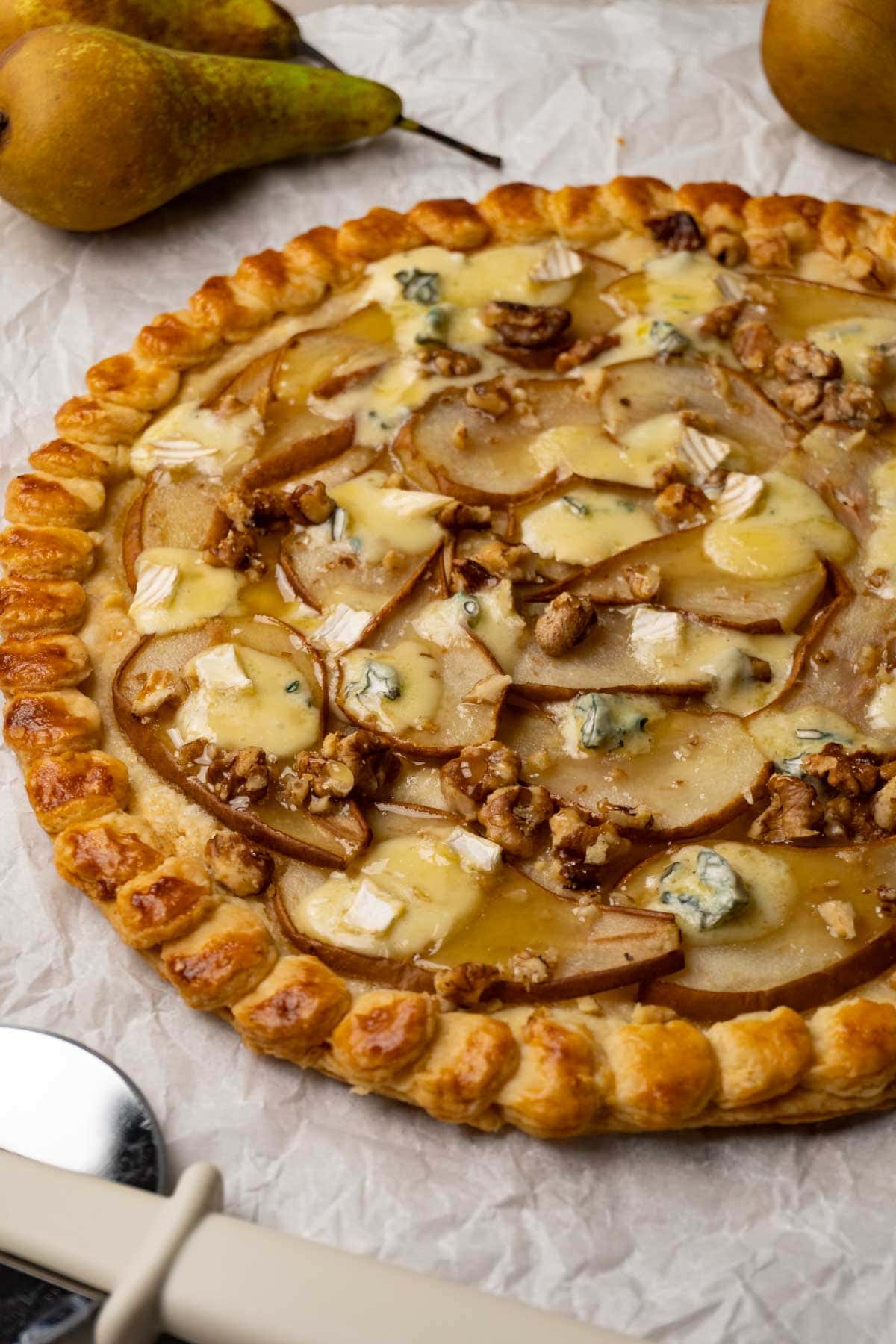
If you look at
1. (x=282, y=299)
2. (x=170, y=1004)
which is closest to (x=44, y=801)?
(x=170, y=1004)

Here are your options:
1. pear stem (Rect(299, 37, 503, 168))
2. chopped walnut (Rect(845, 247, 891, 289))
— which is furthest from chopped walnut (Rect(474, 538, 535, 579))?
pear stem (Rect(299, 37, 503, 168))

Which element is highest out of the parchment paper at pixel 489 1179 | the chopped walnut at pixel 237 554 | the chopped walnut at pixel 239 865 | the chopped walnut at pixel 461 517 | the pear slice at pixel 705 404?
the pear slice at pixel 705 404

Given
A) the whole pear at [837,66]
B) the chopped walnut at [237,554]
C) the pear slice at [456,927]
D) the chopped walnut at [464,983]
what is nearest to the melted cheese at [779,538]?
the pear slice at [456,927]

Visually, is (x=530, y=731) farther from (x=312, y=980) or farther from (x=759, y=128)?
(x=759, y=128)

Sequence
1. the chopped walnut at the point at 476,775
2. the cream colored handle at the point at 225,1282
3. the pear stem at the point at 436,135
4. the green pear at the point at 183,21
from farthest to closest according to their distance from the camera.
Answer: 1. the pear stem at the point at 436,135
2. the green pear at the point at 183,21
3. the chopped walnut at the point at 476,775
4. the cream colored handle at the point at 225,1282

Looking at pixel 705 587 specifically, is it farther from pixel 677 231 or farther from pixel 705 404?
pixel 677 231

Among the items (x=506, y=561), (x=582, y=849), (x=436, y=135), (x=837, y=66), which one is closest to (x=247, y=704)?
(x=506, y=561)

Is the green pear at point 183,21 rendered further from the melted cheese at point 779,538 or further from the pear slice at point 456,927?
the pear slice at point 456,927
